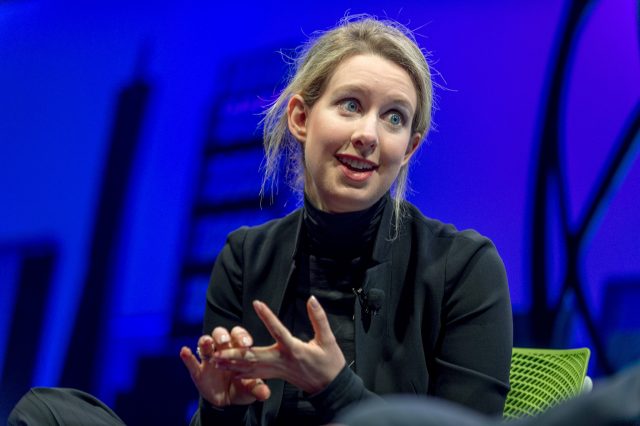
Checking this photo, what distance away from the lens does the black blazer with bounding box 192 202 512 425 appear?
129cm

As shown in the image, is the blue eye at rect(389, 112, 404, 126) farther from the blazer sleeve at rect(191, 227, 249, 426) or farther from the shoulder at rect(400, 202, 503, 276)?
the blazer sleeve at rect(191, 227, 249, 426)

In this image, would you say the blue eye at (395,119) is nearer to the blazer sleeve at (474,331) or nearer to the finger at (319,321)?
the blazer sleeve at (474,331)

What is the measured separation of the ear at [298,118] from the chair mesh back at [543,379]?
559 millimetres

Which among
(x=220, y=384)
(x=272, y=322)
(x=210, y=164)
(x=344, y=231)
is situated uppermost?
(x=210, y=164)

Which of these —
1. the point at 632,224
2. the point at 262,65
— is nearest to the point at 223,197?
the point at 262,65

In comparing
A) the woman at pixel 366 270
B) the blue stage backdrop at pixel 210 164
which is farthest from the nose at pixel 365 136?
the blue stage backdrop at pixel 210 164

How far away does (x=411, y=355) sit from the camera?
4.36 feet

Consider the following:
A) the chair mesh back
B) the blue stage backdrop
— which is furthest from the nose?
the blue stage backdrop

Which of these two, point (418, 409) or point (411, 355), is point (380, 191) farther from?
point (418, 409)

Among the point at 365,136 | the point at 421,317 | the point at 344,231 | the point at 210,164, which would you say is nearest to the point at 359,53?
the point at 365,136

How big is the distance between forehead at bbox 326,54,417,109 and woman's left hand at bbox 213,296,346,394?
17.8 inches

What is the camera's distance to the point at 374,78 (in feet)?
4.59

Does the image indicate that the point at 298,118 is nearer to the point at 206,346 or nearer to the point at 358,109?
the point at 358,109

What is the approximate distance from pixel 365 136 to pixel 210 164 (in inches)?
73.7
